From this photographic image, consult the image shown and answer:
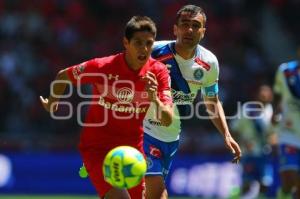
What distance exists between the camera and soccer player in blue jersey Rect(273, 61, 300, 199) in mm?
11648

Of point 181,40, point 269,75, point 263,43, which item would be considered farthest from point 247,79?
point 181,40

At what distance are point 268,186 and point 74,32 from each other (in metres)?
7.36

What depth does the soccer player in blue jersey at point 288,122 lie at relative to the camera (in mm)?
11648

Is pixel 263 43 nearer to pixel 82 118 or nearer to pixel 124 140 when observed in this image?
pixel 82 118

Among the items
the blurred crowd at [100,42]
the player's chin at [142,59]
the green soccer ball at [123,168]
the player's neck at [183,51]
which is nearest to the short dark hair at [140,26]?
the player's chin at [142,59]

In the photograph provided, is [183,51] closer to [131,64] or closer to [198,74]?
[198,74]

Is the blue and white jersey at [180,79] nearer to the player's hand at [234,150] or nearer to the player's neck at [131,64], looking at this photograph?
the player's hand at [234,150]

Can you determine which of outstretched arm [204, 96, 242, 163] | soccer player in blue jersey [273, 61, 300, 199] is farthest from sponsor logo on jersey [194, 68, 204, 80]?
soccer player in blue jersey [273, 61, 300, 199]

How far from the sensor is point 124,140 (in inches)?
310

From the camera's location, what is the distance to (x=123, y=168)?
24.7 ft

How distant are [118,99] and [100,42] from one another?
13.8m

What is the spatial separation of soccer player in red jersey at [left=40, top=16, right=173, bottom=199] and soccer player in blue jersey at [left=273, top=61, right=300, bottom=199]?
13.6ft

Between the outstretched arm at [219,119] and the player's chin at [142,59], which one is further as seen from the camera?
the outstretched arm at [219,119]

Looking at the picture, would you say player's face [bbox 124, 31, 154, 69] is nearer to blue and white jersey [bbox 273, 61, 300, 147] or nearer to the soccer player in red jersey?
the soccer player in red jersey
